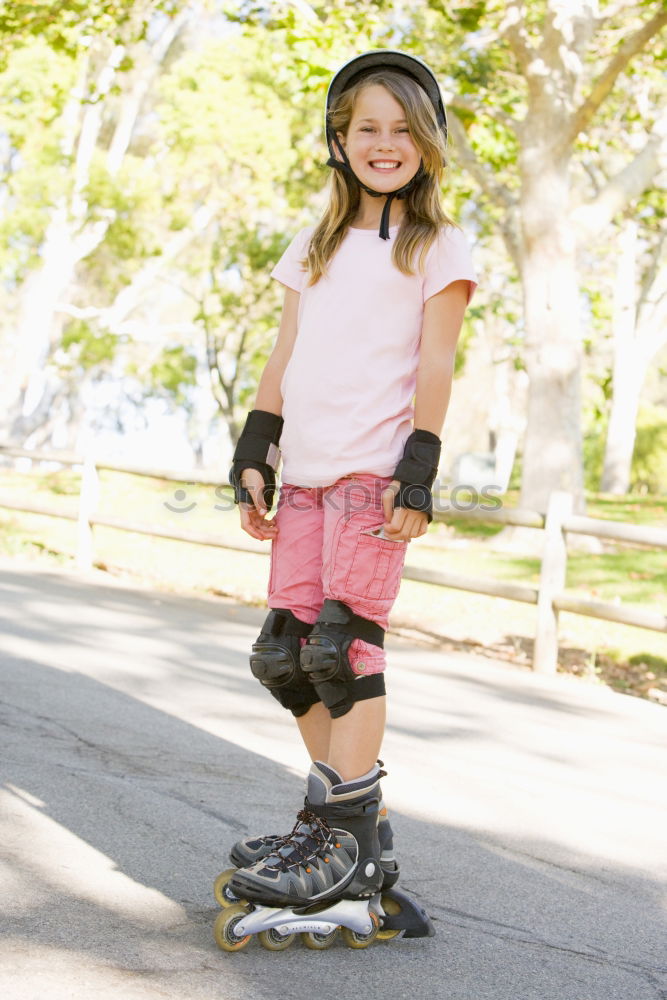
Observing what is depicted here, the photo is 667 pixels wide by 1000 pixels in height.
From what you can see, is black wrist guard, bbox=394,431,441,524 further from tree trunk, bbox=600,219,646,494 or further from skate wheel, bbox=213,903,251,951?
tree trunk, bbox=600,219,646,494

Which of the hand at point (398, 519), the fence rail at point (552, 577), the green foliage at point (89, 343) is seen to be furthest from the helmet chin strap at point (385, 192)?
the green foliage at point (89, 343)

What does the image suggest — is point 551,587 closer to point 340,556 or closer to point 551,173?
point 340,556

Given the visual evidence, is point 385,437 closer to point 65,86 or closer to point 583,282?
point 65,86

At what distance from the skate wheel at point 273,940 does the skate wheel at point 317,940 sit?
0.16ft

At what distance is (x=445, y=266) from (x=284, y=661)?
100cm

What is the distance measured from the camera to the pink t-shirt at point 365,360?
2895mm

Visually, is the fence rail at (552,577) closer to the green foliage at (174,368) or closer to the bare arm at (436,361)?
the bare arm at (436,361)

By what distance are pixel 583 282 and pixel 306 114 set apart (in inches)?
231

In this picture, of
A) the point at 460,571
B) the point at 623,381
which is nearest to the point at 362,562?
the point at 460,571

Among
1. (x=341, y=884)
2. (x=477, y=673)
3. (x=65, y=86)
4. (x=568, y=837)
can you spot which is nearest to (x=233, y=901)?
(x=341, y=884)

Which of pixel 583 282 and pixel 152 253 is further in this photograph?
pixel 152 253

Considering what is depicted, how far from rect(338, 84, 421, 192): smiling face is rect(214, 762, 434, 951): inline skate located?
141 centimetres

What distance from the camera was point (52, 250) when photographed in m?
22.6

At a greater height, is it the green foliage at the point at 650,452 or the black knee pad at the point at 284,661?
the green foliage at the point at 650,452
